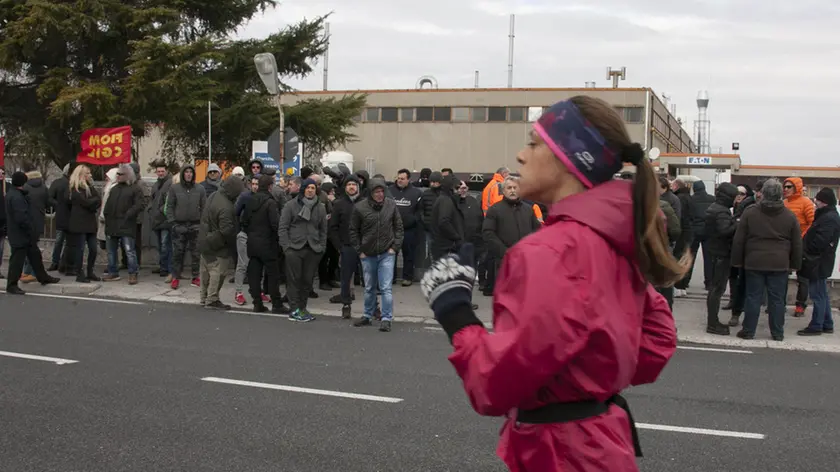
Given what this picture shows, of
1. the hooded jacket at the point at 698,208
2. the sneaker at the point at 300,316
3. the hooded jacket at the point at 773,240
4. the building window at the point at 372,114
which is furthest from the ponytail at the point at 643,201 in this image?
the building window at the point at 372,114

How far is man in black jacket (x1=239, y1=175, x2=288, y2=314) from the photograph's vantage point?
1165cm

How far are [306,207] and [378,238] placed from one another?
3.96 feet

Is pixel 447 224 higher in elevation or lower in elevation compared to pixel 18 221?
higher

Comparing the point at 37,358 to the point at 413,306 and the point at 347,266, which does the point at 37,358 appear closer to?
the point at 347,266

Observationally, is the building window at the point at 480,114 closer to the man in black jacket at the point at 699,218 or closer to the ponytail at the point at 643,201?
the man in black jacket at the point at 699,218

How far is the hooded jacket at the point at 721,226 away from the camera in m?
10.9

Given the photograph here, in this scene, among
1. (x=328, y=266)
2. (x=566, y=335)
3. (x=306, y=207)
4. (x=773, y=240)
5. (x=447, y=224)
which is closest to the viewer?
(x=566, y=335)

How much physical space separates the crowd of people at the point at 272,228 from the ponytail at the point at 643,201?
8350 millimetres

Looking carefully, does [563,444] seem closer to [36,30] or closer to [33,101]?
[36,30]

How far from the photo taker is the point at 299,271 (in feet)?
37.0

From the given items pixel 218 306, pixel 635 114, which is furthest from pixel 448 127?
pixel 218 306

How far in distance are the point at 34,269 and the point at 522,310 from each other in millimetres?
13045

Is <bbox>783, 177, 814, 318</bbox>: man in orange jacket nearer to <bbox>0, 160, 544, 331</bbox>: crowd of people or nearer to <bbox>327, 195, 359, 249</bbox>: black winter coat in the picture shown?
<bbox>0, 160, 544, 331</bbox>: crowd of people

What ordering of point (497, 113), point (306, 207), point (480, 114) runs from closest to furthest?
point (306, 207) → point (497, 113) → point (480, 114)
